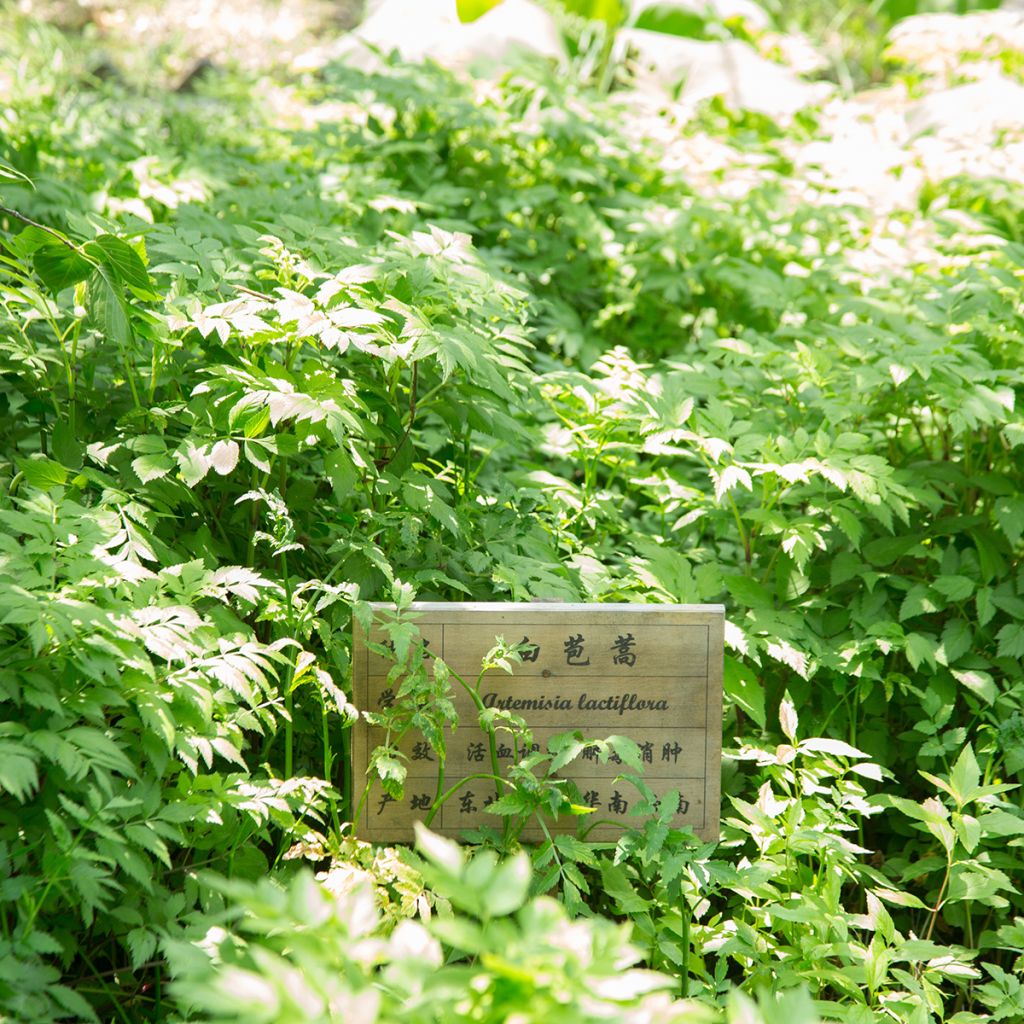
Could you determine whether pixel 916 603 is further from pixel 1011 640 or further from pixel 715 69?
pixel 715 69

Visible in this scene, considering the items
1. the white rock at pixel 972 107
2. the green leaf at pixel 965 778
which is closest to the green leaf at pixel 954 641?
the green leaf at pixel 965 778

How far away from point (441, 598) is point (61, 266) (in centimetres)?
91

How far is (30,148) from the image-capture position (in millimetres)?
3432

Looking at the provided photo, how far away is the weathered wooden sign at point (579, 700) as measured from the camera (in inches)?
70.6

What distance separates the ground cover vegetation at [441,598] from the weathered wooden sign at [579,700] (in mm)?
58

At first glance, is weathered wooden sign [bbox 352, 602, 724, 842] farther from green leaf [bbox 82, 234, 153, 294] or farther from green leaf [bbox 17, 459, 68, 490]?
green leaf [bbox 82, 234, 153, 294]

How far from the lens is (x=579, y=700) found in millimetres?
1827

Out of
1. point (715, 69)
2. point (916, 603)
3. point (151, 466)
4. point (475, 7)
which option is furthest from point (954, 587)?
point (715, 69)

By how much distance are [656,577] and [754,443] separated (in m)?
0.36

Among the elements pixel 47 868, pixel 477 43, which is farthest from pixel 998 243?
pixel 477 43

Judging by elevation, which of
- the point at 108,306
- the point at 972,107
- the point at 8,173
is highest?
the point at 972,107

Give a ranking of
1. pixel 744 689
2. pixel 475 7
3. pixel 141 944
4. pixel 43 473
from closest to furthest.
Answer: pixel 141 944 < pixel 43 473 < pixel 744 689 < pixel 475 7

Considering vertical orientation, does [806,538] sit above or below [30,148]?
below

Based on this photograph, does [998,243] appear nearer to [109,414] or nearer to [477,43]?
[109,414]
